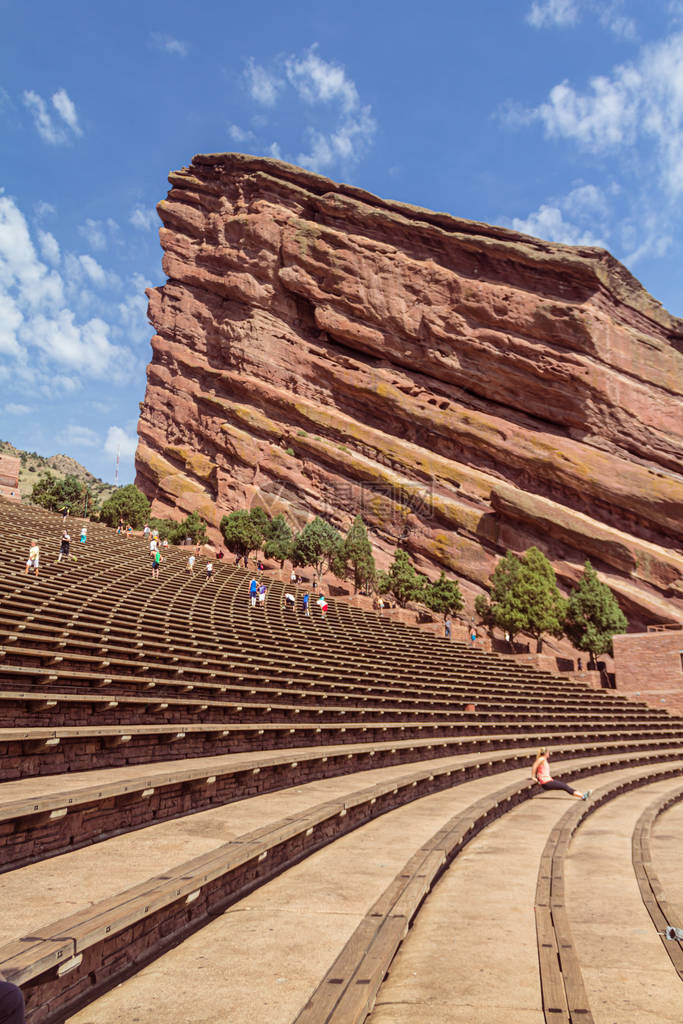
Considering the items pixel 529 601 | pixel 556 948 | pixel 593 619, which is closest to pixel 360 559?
pixel 529 601

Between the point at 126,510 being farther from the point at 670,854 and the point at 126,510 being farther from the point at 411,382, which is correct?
the point at 670,854

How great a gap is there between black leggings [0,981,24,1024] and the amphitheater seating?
131cm

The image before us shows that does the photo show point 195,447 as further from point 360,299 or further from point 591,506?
point 591,506

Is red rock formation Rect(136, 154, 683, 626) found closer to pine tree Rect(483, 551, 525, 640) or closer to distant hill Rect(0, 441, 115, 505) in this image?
pine tree Rect(483, 551, 525, 640)

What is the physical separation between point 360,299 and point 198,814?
61.3 metres

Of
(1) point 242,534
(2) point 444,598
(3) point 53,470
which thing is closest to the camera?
(2) point 444,598

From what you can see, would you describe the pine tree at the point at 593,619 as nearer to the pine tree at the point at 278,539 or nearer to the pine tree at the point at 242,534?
the pine tree at the point at 278,539

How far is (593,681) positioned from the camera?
30531mm

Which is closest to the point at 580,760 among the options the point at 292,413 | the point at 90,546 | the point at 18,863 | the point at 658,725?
the point at 658,725

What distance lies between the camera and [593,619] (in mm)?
41594

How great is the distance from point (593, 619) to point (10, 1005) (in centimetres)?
4412

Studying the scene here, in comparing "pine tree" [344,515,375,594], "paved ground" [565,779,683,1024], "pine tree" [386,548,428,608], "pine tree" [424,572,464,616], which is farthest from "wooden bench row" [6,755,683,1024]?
"pine tree" [344,515,375,594]

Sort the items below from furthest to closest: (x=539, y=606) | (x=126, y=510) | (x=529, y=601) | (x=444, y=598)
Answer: (x=126, y=510) < (x=444, y=598) < (x=529, y=601) < (x=539, y=606)

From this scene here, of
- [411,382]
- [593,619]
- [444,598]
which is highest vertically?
[411,382]
